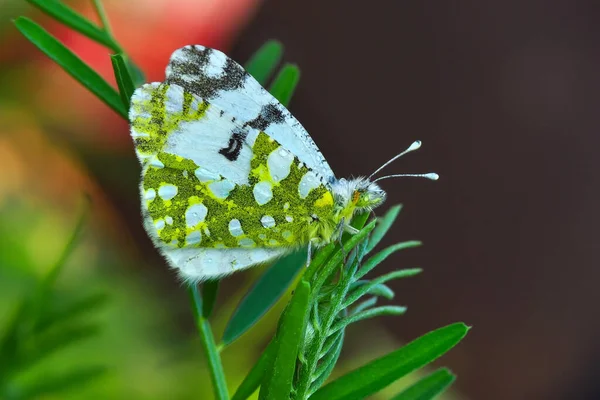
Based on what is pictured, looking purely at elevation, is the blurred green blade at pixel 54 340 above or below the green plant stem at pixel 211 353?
below

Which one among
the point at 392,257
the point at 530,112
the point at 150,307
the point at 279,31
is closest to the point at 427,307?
the point at 392,257

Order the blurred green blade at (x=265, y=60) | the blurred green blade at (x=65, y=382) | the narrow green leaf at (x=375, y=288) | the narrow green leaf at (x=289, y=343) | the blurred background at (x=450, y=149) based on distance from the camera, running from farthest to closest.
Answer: the blurred background at (x=450, y=149) → the blurred green blade at (x=265, y=60) → the blurred green blade at (x=65, y=382) → the narrow green leaf at (x=375, y=288) → the narrow green leaf at (x=289, y=343)

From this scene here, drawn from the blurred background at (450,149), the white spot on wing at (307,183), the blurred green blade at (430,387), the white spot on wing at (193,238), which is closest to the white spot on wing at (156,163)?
the white spot on wing at (193,238)

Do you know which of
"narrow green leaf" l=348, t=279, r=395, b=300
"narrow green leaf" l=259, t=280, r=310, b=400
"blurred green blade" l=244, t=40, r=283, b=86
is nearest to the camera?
"narrow green leaf" l=259, t=280, r=310, b=400

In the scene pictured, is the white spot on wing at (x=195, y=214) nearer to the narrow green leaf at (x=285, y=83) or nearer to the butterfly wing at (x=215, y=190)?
the butterfly wing at (x=215, y=190)

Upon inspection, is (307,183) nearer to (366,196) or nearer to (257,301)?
(366,196)

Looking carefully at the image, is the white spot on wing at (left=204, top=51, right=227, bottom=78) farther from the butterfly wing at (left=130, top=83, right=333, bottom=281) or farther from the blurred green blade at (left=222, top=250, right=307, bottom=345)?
the blurred green blade at (left=222, top=250, right=307, bottom=345)

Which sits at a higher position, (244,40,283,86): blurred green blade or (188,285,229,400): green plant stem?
(244,40,283,86): blurred green blade

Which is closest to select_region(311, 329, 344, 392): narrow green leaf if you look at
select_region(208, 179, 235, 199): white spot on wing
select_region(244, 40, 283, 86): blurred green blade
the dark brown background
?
select_region(208, 179, 235, 199): white spot on wing
